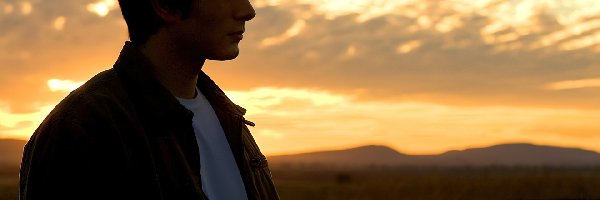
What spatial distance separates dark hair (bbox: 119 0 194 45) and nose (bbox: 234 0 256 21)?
163 mm

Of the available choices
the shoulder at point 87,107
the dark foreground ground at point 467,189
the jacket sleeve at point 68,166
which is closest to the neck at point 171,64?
the shoulder at point 87,107

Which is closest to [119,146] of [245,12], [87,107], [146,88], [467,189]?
[87,107]

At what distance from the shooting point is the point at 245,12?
10.00 ft

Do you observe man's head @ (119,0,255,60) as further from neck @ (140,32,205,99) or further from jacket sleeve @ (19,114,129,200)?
jacket sleeve @ (19,114,129,200)

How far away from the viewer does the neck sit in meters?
2.97

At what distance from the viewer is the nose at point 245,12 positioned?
119 inches

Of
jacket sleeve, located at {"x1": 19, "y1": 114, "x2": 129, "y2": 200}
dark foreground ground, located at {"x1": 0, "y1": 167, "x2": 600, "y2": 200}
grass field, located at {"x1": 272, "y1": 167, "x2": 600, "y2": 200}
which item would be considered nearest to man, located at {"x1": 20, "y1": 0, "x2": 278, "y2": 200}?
jacket sleeve, located at {"x1": 19, "y1": 114, "x2": 129, "y2": 200}

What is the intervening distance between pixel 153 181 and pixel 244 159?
1.79ft

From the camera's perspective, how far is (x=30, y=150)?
285 cm

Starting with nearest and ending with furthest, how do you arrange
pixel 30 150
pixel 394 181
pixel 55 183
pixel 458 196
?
pixel 55 183, pixel 30 150, pixel 458 196, pixel 394 181

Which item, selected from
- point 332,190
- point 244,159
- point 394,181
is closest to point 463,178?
point 394,181

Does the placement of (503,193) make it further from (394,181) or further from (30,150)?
(30,150)

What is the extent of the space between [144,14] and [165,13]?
7 cm

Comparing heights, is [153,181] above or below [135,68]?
below
